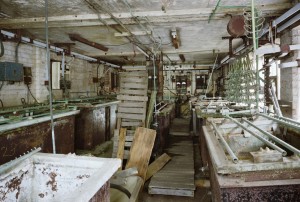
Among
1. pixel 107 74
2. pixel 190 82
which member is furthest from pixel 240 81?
pixel 190 82

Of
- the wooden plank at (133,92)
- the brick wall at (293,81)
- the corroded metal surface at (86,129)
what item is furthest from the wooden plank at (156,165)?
the brick wall at (293,81)

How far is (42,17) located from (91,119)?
3.42 meters

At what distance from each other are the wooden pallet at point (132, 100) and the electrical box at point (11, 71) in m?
3.12

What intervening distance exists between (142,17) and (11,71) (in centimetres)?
409

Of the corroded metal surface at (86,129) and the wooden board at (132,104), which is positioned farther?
the corroded metal surface at (86,129)

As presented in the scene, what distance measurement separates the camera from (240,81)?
20.2 ft

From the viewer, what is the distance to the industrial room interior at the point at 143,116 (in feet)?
6.29

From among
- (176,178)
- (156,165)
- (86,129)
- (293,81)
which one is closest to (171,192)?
(176,178)

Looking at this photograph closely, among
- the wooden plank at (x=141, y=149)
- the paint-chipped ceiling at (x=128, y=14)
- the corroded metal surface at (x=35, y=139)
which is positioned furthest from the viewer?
the wooden plank at (x=141, y=149)

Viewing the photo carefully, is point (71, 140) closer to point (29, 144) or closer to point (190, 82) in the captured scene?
point (29, 144)

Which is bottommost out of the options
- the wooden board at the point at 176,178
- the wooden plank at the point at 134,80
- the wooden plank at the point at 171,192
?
the wooden plank at the point at 171,192

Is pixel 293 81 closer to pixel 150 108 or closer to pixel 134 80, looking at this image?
pixel 150 108

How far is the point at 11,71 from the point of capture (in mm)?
6379

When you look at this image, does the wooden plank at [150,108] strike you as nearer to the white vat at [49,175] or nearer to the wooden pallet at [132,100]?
the wooden pallet at [132,100]
